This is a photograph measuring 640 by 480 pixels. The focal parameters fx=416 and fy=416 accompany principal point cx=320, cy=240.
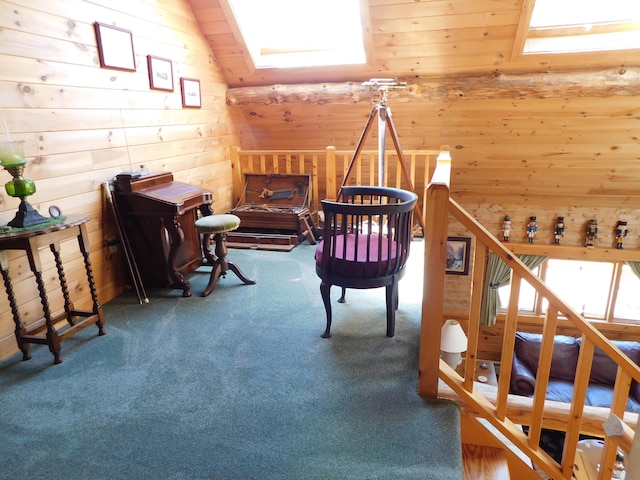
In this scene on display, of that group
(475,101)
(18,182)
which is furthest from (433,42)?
(18,182)

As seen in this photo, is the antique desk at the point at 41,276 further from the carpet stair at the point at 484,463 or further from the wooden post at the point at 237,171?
the wooden post at the point at 237,171

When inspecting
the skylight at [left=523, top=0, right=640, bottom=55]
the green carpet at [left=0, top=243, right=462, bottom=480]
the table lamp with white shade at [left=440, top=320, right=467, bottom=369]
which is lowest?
the table lamp with white shade at [left=440, top=320, right=467, bottom=369]

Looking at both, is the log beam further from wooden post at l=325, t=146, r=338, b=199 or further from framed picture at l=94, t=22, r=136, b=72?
framed picture at l=94, t=22, r=136, b=72

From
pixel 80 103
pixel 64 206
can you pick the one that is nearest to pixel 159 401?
pixel 64 206

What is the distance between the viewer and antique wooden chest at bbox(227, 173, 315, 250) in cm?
418

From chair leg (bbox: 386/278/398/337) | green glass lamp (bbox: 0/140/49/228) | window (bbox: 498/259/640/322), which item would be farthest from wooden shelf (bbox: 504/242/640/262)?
green glass lamp (bbox: 0/140/49/228)

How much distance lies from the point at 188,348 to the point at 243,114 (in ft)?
10.9

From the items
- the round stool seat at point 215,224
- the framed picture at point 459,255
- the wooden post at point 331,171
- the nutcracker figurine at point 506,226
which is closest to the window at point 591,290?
the nutcracker figurine at point 506,226

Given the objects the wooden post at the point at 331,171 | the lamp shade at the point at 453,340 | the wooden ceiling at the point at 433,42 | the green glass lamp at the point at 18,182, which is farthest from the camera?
the wooden post at the point at 331,171

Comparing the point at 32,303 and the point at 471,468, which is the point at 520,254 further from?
the point at 32,303

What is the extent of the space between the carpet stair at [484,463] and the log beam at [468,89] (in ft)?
10.5

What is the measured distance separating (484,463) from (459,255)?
3.91m

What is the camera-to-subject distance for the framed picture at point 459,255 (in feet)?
18.8

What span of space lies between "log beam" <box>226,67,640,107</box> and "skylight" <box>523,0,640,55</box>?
226mm
